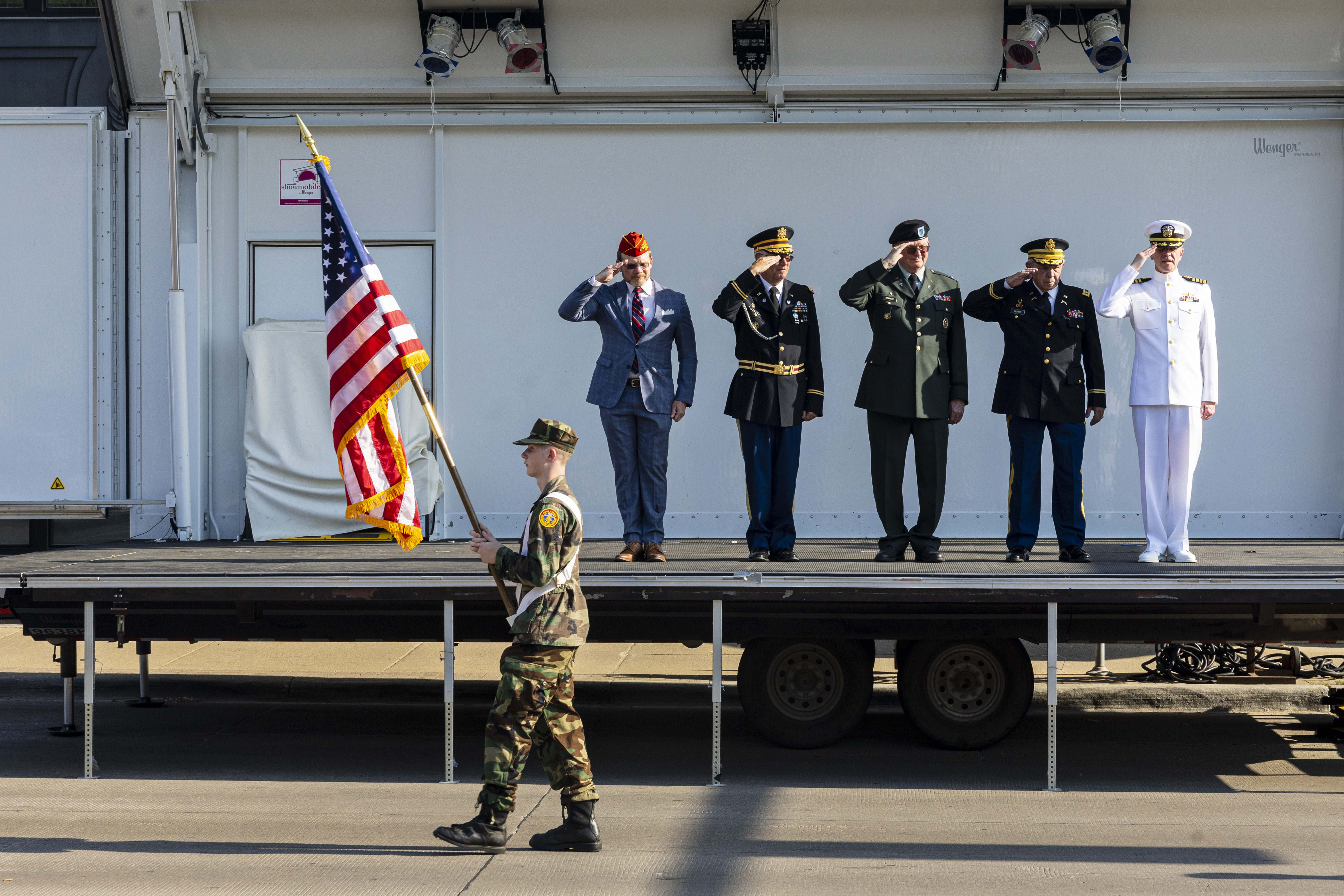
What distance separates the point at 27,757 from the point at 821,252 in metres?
5.68

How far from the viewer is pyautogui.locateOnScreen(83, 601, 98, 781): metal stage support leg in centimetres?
605

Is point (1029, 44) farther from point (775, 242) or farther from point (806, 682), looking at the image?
point (806, 682)

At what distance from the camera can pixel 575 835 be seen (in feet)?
16.1

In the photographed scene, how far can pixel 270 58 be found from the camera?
329 inches

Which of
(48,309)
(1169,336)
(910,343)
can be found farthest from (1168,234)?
(48,309)

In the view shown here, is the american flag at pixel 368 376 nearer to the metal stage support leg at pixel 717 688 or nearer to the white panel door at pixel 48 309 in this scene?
the metal stage support leg at pixel 717 688

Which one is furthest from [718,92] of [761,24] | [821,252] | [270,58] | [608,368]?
[270,58]

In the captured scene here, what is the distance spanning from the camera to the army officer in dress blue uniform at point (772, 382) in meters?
6.79

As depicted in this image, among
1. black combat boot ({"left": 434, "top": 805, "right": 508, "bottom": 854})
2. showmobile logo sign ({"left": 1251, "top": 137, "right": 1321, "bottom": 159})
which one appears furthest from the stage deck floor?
showmobile logo sign ({"left": 1251, "top": 137, "right": 1321, "bottom": 159})

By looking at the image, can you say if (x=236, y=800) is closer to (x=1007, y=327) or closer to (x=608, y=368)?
(x=608, y=368)

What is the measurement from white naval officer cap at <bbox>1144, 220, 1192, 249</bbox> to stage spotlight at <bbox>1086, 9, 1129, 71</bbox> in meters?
1.77

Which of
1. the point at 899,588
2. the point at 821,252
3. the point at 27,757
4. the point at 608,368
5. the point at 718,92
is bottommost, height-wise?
the point at 27,757

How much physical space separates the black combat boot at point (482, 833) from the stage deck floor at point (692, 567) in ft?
4.22

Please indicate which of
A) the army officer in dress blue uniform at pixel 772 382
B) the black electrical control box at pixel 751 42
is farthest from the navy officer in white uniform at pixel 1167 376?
the black electrical control box at pixel 751 42
